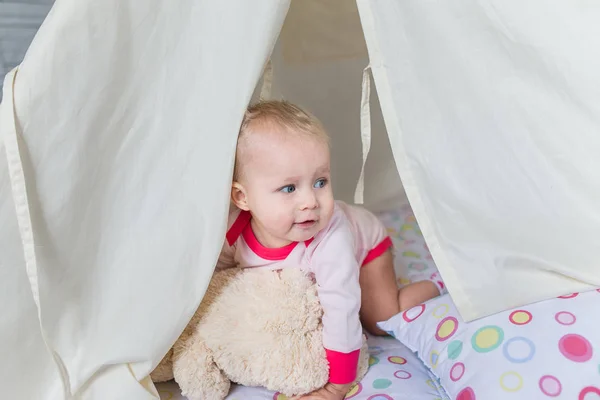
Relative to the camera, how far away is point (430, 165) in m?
0.97

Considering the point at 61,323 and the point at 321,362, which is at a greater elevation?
the point at 61,323

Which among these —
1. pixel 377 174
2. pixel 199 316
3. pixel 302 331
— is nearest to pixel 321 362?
pixel 302 331

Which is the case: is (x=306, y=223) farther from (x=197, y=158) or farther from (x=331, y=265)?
(x=197, y=158)

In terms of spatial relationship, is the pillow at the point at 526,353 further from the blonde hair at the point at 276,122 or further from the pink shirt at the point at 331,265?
the blonde hair at the point at 276,122

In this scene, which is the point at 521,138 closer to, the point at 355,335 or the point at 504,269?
the point at 504,269

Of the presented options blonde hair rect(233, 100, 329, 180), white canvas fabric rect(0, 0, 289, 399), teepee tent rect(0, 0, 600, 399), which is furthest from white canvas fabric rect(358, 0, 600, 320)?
white canvas fabric rect(0, 0, 289, 399)

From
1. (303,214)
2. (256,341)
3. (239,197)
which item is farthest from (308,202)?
(256,341)

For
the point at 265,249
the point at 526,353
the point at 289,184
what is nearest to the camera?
the point at 526,353

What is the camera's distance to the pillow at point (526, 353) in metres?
0.84

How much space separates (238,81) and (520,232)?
1.64 ft

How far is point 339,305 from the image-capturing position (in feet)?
3.27

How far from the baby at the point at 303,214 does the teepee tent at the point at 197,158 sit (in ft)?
0.24

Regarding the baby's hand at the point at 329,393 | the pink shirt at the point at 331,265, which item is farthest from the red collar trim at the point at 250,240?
the baby's hand at the point at 329,393

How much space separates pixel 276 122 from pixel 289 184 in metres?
0.11
